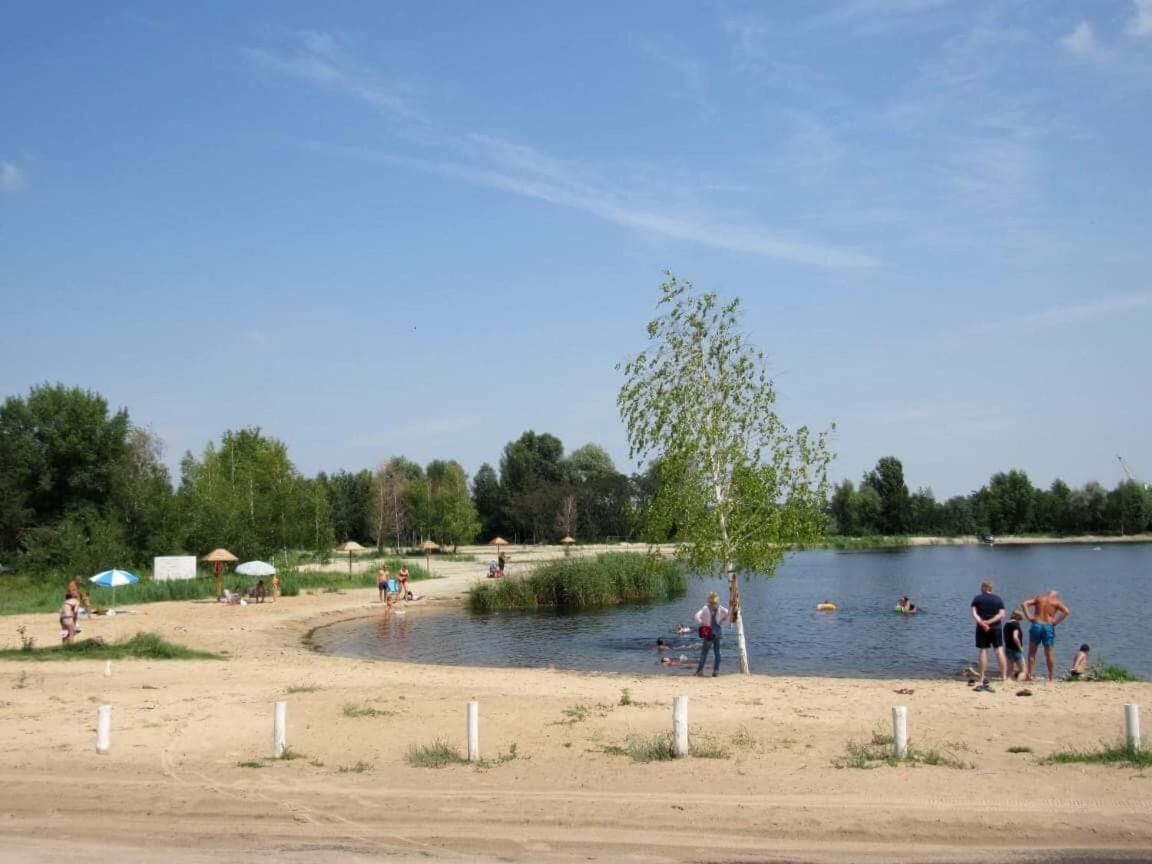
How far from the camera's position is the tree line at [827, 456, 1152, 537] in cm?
13925

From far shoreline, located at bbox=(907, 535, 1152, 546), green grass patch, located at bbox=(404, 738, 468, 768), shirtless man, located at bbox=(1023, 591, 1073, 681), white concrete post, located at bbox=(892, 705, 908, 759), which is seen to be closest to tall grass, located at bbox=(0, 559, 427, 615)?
green grass patch, located at bbox=(404, 738, 468, 768)

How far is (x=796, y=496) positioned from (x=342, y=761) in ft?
43.9

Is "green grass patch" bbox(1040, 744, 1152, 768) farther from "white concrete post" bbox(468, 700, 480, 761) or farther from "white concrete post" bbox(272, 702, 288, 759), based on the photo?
"white concrete post" bbox(272, 702, 288, 759)

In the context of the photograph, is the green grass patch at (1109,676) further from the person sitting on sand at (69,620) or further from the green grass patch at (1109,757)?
the person sitting on sand at (69,620)

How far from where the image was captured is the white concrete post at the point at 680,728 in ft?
44.1

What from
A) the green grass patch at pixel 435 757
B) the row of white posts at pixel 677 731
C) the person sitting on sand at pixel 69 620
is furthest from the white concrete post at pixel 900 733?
the person sitting on sand at pixel 69 620

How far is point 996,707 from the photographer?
56.5 ft

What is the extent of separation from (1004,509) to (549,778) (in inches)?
5751

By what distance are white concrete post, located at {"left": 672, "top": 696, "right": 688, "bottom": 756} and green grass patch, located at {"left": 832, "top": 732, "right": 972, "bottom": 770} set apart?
1967 mm

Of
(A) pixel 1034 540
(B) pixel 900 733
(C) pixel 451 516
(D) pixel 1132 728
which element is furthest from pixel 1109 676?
(A) pixel 1034 540

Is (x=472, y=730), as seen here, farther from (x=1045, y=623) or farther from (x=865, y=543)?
(x=865, y=543)

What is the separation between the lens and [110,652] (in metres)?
25.1

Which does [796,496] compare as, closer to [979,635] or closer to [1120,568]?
[979,635]

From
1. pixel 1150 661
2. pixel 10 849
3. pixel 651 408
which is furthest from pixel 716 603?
pixel 10 849
